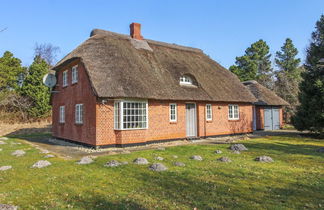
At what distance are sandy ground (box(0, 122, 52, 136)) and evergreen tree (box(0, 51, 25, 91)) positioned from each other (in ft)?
20.2

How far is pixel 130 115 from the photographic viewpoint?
12.5 metres

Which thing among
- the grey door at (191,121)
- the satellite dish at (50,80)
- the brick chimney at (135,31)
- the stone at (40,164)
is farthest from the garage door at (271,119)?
the stone at (40,164)

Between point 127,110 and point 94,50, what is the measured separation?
13.9 feet

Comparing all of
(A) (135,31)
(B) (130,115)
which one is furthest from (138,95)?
(A) (135,31)

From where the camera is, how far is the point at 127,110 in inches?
487

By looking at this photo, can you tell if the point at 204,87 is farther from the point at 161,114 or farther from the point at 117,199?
the point at 117,199

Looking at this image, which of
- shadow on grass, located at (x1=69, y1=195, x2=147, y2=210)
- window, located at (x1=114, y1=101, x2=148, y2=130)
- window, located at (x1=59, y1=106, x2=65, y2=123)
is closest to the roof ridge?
window, located at (x1=59, y1=106, x2=65, y2=123)

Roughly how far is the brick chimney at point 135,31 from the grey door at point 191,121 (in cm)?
642

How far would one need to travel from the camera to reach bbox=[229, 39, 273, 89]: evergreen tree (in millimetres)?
40406

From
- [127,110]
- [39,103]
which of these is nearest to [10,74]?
[39,103]

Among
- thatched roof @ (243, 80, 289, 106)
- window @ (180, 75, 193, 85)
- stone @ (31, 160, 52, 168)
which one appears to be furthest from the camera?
thatched roof @ (243, 80, 289, 106)

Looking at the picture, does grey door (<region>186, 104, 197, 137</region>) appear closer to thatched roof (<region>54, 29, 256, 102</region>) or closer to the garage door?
thatched roof (<region>54, 29, 256, 102</region>)

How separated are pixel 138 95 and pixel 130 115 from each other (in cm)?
119

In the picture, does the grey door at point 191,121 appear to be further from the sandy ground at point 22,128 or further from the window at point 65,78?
the sandy ground at point 22,128
